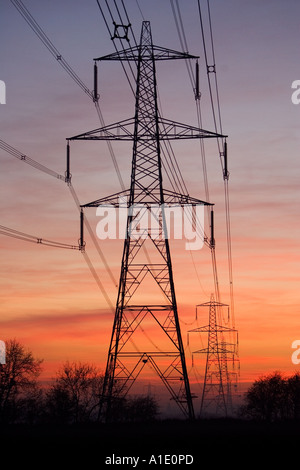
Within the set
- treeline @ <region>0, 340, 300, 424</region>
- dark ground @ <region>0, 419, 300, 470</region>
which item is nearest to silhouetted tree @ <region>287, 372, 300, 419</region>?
treeline @ <region>0, 340, 300, 424</region>

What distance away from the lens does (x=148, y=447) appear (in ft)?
115

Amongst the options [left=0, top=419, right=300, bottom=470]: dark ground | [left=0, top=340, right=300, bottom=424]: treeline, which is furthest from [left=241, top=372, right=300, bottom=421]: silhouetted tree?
[left=0, top=419, right=300, bottom=470]: dark ground

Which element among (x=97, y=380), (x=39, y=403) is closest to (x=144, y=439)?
(x=39, y=403)

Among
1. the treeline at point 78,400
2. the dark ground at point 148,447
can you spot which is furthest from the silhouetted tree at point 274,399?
the dark ground at point 148,447

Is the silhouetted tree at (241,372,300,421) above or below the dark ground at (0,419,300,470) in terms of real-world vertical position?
above

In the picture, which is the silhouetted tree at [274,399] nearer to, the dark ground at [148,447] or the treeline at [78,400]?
the treeline at [78,400]

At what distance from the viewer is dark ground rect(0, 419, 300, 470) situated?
31672mm

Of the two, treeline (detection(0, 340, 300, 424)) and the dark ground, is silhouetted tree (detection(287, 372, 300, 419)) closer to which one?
treeline (detection(0, 340, 300, 424))

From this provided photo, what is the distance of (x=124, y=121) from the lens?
1774 inches

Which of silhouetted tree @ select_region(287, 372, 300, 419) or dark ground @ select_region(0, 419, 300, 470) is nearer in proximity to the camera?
dark ground @ select_region(0, 419, 300, 470)

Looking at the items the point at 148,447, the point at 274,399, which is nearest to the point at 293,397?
the point at 274,399

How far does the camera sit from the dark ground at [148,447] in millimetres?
31672

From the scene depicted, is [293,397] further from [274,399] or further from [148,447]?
[148,447]
